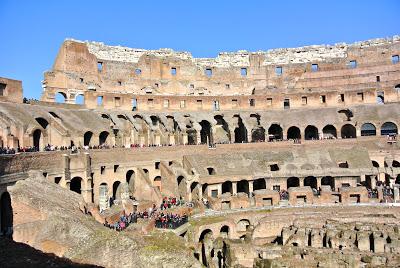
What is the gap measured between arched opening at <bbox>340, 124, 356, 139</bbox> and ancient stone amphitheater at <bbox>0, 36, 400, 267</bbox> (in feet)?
0.55

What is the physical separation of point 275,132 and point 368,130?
35.7 ft

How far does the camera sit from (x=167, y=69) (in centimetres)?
5156

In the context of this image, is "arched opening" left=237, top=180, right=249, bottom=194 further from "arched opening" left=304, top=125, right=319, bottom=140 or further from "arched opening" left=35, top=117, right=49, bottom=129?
"arched opening" left=35, top=117, right=49, bottom=129

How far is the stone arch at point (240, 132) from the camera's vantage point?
46.2 m

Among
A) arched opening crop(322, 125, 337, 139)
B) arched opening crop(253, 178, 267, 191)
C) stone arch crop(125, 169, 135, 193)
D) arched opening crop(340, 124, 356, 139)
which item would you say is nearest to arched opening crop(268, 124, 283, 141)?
arched opening crop(322, 125, 337, 139)

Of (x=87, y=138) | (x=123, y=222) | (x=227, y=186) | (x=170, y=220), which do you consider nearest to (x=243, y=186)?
(x=227, y=186)

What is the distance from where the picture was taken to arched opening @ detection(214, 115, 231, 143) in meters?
47.1

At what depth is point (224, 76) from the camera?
5325cm

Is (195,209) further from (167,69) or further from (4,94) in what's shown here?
(167,69)

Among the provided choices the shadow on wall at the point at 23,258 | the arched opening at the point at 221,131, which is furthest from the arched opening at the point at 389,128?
the shadow on wall at the point at 23,258

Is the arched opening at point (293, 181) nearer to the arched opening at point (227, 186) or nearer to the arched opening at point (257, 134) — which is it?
the arched opening at point (227, 186)

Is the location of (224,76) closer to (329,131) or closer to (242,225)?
(329,131)

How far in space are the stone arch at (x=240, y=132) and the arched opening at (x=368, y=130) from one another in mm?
13590

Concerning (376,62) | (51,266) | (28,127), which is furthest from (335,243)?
(376,62)
